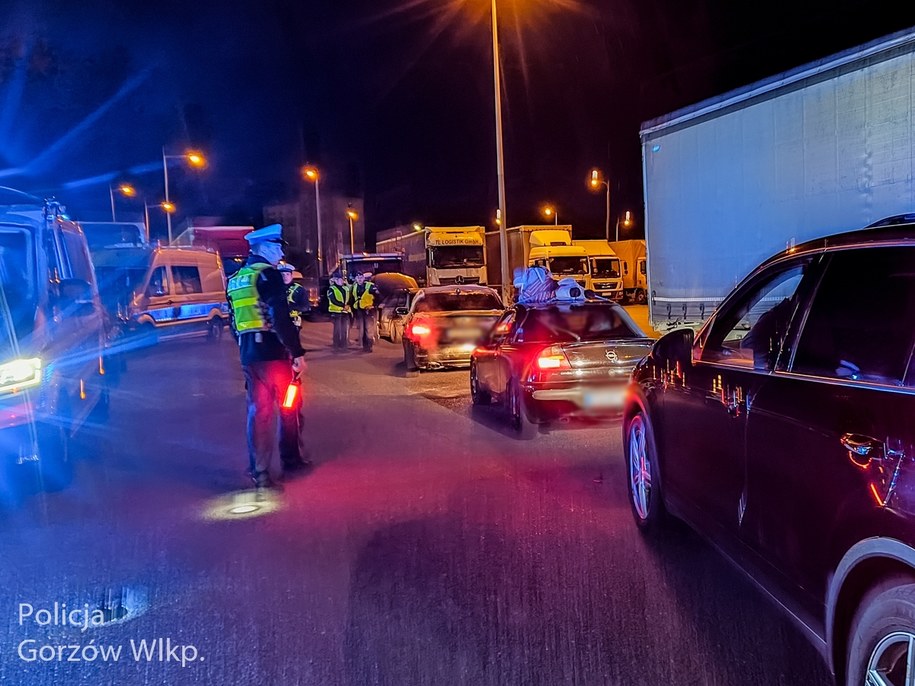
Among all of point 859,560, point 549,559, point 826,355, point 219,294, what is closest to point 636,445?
point 549,559

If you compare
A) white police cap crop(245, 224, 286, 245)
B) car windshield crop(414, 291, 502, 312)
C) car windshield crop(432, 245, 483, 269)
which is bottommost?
car windshield crop(414, 291, 502, 312)

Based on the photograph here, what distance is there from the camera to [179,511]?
5.93 metres

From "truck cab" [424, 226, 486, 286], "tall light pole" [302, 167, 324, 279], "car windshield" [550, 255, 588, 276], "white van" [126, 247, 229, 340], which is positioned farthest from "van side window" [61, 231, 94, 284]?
"tall light pole" [302, 167, 324, 279]

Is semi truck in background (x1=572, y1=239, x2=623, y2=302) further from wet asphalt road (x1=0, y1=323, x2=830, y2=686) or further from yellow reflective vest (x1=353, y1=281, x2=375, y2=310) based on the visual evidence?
wet asphalt road (x1=0, y1=323, x2=830, y2=686)

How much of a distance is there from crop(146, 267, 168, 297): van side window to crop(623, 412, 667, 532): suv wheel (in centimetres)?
1735

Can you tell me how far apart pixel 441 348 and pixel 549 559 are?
869cm

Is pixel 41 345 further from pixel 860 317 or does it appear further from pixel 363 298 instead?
pixel 363 298

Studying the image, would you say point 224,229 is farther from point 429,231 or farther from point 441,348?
point 441,348

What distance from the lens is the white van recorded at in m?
20.2

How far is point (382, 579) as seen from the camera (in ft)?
14.7

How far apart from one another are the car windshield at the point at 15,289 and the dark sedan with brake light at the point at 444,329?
22.9ft

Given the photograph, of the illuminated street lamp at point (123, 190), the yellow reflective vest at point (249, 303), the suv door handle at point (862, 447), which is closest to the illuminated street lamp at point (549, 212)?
the illuminated street lamp at point (123, 190)

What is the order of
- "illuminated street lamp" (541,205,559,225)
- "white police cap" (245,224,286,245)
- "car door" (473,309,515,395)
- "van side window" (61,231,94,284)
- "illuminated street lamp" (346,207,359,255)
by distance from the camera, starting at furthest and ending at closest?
"illuminated street lamp" (541,205,559,225) → "illuminated street lamp" (346,207,359,255) → "van side window" (61,231,94,284) → "car door" (473,309,515,395) → "white police cap" (245,224,286,245)

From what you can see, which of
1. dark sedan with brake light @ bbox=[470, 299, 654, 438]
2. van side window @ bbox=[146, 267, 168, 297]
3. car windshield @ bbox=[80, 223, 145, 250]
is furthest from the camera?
car windshield @ bbox=[80, 223, 145, 250]
